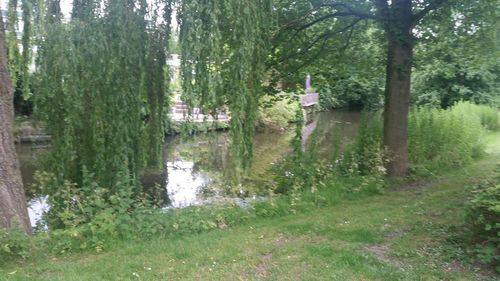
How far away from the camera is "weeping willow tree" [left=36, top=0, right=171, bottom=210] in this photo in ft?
21.8

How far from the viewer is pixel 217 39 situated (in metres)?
6.14

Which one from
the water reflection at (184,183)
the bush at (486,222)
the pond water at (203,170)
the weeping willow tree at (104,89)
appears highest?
the weeping willow tree at (104,89)

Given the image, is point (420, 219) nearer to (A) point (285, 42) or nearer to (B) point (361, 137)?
(B) point (361, 137)

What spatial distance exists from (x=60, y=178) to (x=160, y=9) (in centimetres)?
299

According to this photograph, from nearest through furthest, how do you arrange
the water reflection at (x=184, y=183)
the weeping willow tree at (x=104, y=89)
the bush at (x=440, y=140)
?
the weeping willow tree at (x=104, y=89) → the bush at (x=440, y=140) → the water reflection at (x=184, y=183)

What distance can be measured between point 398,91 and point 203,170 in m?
8.26

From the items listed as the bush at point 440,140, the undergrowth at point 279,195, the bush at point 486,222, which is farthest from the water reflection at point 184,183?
the bush at point 486,222

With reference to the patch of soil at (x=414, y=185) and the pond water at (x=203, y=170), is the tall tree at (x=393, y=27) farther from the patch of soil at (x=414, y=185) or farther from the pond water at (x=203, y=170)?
the pond water at (x=203, y=170)

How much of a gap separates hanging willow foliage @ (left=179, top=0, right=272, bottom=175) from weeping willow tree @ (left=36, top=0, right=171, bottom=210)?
85 centimetres

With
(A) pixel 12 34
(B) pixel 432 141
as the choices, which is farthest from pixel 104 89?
(B) pixel 432 141

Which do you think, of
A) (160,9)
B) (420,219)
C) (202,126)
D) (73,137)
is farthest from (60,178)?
(420,219)

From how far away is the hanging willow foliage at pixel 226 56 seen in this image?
20.0 ft

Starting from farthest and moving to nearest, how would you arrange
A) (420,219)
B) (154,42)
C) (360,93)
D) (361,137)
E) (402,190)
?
(360,93) → (361,137) → (402,190) → (154,42) → (420,219)

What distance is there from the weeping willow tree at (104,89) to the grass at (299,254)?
1690 mm
